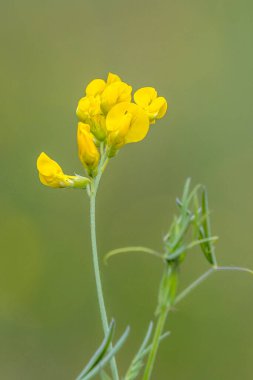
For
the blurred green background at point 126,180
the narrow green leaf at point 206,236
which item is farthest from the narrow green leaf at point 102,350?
the blurred green background at point 126,180

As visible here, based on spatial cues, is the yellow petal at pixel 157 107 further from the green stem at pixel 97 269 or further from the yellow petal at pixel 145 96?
the green stem at pixel 97 269

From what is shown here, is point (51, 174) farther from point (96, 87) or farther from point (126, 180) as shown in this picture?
point (126, 180)

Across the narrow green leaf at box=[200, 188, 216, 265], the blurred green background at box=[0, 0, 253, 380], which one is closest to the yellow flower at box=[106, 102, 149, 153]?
the narrow green leaf at box=[200, 188, 216, 265]

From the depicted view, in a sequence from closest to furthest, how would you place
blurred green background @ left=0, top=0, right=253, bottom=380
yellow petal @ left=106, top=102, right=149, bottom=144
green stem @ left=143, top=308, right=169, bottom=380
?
1. green stem @ left=143, top=308, right=169, bottom=380
2. yellow petal @ left=106, top=102, right=149, bottom=144
3. blurred green background @ left=0, top=0, right=253, bottom=380

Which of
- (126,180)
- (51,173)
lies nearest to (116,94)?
(51,173)

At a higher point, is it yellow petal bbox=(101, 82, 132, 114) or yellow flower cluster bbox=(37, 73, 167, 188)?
yellow petal bbox=(101, 82, 132, 114)

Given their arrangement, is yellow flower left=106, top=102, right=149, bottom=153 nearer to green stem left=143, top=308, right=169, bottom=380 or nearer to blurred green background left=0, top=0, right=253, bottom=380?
green stem left=143, top=308, right=169, bottom=380
